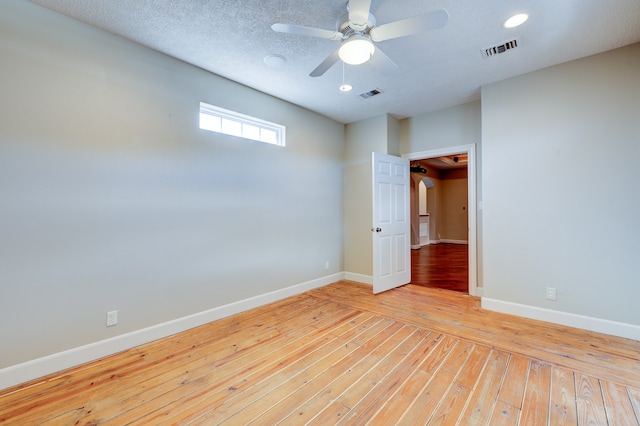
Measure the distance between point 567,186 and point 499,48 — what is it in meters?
1.63

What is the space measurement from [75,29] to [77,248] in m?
1.83

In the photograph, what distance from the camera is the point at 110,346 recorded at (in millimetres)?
2336

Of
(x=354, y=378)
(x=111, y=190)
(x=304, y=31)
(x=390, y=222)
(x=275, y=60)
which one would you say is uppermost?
(x=275, y=60)

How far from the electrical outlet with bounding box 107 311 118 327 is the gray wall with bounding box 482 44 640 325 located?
13.3 feet

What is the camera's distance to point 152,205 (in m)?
2.61

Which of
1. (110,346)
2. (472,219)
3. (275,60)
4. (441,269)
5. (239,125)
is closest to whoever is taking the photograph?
(110,346)

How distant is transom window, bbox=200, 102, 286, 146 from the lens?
123 inches

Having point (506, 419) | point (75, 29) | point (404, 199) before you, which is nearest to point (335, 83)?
point (404, 199)

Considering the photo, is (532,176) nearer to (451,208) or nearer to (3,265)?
(3,265)

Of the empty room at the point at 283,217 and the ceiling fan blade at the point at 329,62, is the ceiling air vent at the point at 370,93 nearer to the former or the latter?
the empty room at the point at 283,217

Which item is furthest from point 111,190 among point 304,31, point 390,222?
point 390,222

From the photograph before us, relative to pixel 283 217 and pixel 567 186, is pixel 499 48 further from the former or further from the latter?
pixel 283 217

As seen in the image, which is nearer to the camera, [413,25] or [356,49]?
[413,25]

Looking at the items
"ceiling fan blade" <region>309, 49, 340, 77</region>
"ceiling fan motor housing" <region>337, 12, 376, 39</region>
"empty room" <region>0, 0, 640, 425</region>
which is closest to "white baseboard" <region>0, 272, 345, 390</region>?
"empty room" <region>0, 0, 640, 425</region>
